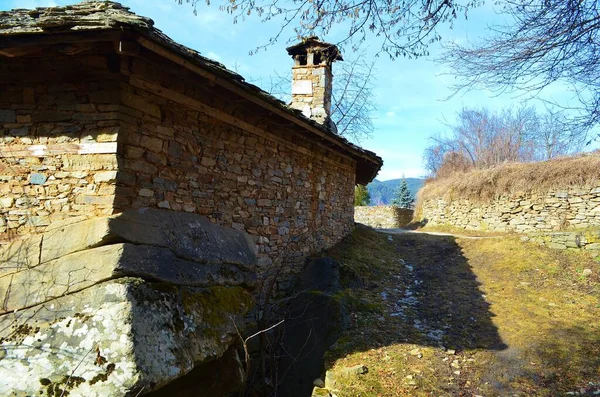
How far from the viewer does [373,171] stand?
486 inches

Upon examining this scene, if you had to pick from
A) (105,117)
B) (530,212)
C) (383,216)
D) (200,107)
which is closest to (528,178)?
(530,212)

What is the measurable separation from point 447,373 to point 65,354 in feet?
14.2

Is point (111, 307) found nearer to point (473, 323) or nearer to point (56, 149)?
point (56, 149)

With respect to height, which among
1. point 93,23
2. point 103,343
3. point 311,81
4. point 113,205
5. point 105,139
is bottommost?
point 103,343

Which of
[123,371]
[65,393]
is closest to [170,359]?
[123,371]

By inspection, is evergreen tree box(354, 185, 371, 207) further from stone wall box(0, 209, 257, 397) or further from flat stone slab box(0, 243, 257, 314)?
flat stone slab box(0, 243, 257, 314)

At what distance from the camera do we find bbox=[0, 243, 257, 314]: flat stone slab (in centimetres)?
352

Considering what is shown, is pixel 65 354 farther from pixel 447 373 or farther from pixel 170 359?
pixel 447 373

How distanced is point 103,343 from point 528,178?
14.9 meters

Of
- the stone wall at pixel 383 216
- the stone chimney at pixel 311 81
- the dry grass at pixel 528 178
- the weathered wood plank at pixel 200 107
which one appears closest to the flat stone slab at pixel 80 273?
the weathered wood plank at pixel 200 107

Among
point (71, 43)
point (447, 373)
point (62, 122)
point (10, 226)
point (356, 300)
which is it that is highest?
point (71, 43)

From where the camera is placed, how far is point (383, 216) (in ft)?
80.2

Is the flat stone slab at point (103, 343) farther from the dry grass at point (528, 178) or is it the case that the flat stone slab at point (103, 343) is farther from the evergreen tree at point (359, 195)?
the evergreen tree at point (359, 195)

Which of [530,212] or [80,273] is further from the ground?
[530,212]
